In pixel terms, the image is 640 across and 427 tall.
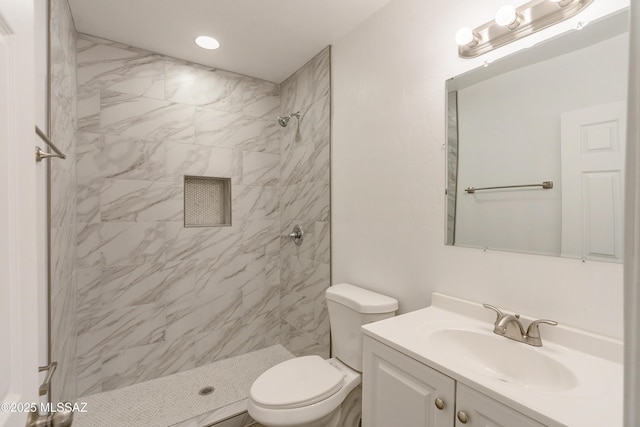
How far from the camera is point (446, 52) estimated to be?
135 centimetres

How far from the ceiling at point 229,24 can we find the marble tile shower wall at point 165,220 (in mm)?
173

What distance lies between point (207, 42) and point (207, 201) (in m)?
1.19

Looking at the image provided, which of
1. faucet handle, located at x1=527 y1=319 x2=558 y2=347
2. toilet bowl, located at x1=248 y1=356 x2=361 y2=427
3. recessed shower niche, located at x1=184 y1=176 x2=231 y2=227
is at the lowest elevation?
toilet bowl, located at x1=248 y1=356 x2=361 y2=427

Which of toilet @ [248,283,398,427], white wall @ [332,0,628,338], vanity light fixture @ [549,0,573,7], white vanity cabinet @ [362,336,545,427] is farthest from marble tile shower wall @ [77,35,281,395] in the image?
vanity light fixture @ [549,0,573,7]

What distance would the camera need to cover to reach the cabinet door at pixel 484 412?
708 mm

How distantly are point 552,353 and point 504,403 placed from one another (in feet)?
1.23

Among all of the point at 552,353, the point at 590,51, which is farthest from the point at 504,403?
the point at 590,51

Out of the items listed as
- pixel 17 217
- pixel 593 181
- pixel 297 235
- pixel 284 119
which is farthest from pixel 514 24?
pixel 297 235

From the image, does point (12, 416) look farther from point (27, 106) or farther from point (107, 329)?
point (107, 329)

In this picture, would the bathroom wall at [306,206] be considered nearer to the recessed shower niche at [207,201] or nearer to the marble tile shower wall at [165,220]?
the marble tile shower wall at [165,220]

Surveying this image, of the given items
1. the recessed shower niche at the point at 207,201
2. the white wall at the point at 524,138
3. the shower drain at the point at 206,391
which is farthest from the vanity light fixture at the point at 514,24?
the shower drain at the point at 206,391

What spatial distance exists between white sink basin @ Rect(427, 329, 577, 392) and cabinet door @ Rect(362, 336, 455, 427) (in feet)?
0.45

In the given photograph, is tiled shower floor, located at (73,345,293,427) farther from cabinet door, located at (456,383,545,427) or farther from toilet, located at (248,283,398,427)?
cabinet door, located at (456,383,545,427)

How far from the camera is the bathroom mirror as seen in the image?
926 mm
